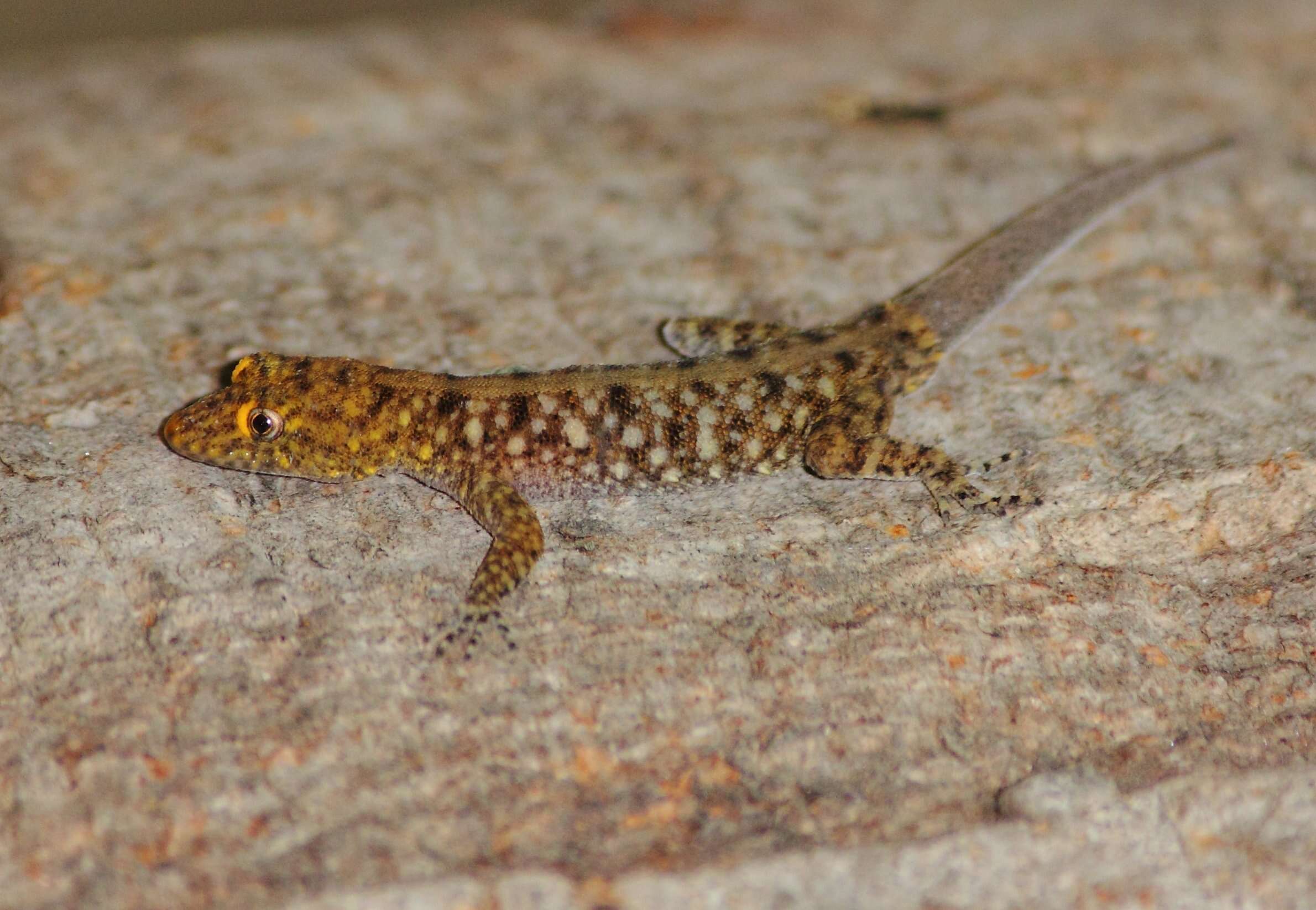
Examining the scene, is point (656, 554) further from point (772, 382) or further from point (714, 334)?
point (714, 334)

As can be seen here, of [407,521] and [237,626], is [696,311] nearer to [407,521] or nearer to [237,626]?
[407,521]

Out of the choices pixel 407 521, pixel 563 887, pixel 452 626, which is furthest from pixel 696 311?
pixel 563 887

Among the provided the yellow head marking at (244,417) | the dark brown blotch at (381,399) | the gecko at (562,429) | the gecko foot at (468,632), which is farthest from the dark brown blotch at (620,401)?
the yellow head marking at (244,417)

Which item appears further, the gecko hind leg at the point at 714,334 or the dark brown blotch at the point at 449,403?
the gecko hind leg at the point at 714,334

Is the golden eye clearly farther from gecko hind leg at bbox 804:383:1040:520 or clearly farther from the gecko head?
gecko hind leg at bbox 804:383:1040:520

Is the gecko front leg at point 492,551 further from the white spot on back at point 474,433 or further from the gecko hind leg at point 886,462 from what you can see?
the gecko hind leg at point 886,462

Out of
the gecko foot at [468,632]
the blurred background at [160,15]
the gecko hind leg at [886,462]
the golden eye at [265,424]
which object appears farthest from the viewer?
the blurred background at [160,15]
